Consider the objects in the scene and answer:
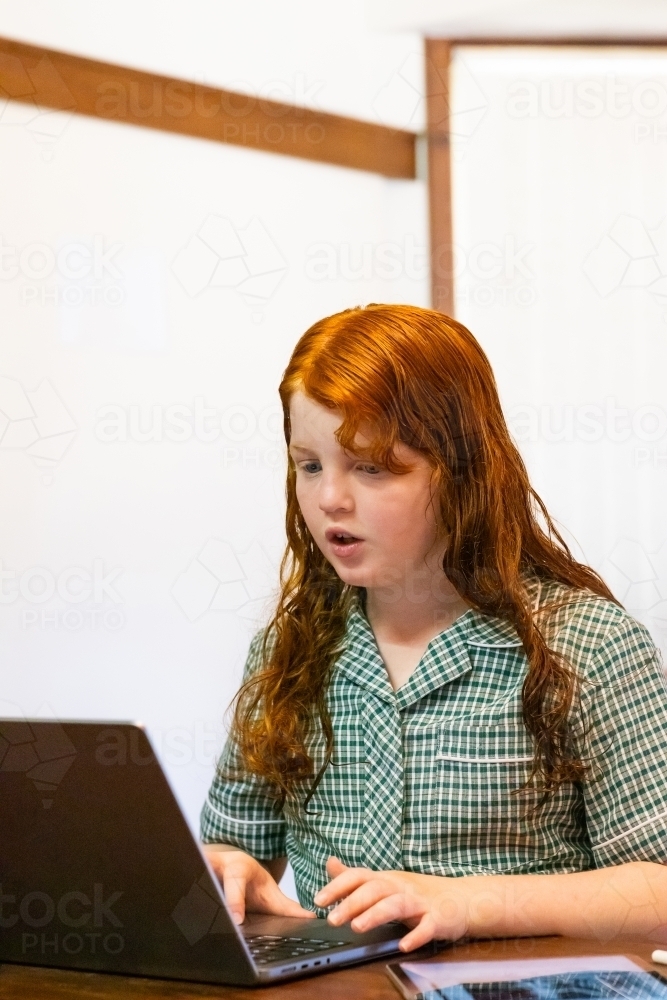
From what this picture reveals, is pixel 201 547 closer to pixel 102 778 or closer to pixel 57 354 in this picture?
pixel 57 354

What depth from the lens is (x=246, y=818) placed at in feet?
4.76

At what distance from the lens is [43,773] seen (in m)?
0.95

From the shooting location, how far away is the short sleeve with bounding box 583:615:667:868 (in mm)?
1220

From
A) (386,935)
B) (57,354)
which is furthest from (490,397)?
(57,354)

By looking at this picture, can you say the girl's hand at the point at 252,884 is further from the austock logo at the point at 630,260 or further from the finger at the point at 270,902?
the austock logo at the point at 630,260

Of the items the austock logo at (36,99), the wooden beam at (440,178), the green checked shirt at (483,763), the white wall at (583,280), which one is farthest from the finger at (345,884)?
the wooden beam at (440,178)

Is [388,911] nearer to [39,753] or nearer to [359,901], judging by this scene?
[359,901]

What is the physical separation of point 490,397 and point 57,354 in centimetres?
114

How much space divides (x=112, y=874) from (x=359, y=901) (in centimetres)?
→ 21

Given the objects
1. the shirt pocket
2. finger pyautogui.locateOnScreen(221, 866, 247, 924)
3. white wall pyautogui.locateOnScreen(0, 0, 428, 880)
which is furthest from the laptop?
white wall pyautogui.locateOnScreen(0, 0, 428, 880)

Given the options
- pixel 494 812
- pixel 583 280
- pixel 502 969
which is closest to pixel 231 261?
pixel 583 280

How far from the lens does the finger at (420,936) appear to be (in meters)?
1.03

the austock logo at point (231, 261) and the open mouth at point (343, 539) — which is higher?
the austock logo at point (231, 261)

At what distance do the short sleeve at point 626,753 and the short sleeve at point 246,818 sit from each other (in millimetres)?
385
